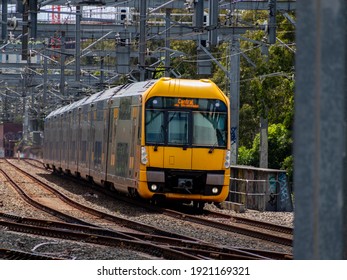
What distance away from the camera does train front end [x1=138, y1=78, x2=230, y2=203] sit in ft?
71.2

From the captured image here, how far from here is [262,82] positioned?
3747cm

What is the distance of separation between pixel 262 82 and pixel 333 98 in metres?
34.3

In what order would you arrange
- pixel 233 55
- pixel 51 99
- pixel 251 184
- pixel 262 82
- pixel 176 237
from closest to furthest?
pixel 176 237
pixel 251 184
pixel 233 55
pixel 262 82
pixel 51 99

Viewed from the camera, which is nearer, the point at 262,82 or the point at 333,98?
the point at 333,98

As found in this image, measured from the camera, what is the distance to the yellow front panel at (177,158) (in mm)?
21719

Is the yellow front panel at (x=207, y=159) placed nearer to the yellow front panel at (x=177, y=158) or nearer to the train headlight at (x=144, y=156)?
the yellow front panel at (x=177, y=158)

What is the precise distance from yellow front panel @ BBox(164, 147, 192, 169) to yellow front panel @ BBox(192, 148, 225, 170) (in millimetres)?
109

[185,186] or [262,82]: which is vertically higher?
[262,82]

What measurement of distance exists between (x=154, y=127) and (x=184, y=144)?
742 mm

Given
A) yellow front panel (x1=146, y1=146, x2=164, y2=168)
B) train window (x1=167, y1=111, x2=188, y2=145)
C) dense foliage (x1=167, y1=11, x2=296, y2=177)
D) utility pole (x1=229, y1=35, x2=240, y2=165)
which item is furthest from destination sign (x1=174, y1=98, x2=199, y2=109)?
utility pole (x1=229, y1=35, x2=240, y2=165)

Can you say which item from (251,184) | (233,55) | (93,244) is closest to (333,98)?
(93,244)

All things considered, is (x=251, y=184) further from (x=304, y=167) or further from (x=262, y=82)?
(x=304, y=167)

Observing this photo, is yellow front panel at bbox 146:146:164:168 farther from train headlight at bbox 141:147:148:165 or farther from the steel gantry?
the steel gantry

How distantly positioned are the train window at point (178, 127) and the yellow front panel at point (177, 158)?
0.19m
